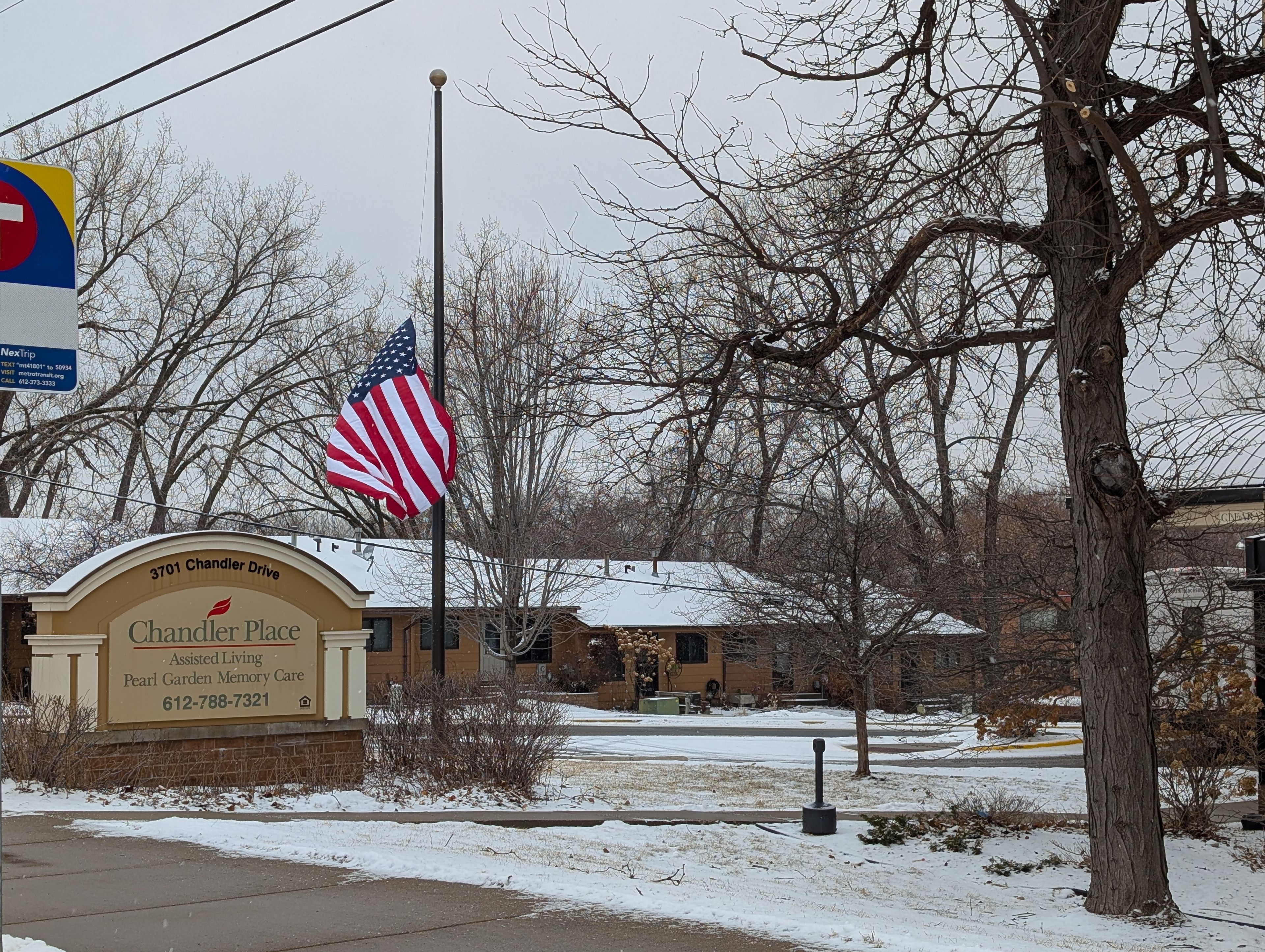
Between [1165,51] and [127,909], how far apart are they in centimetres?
906

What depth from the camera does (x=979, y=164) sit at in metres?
9.12

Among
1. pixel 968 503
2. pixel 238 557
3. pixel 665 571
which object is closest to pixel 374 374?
pixel 238 557

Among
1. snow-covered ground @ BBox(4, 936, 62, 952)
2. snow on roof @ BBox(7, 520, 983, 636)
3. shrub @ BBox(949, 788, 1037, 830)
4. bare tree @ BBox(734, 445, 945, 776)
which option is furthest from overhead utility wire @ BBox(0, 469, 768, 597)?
snow-covered ground @ BBox(4, 936, 62, 952)

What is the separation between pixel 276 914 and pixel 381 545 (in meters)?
35.2

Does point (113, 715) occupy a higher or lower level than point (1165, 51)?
lower

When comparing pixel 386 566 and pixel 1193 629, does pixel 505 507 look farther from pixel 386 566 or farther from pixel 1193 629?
pixel 1193 629

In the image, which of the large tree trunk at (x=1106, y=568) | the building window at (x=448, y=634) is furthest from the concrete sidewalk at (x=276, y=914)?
the building window at (x=448, y=634)

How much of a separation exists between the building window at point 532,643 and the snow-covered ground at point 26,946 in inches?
1160

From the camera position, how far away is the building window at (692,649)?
43.2 metres

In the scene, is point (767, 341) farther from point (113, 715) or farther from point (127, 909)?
point (113, 715)

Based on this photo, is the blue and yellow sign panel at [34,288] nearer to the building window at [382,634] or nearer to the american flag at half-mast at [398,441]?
the american flag at half-mast at [398,441]

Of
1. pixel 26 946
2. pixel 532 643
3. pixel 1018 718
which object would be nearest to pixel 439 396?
pixel 1018 718

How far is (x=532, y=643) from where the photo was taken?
3647 centimetres

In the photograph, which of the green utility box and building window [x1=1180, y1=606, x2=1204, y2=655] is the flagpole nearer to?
building window [x1=1180, y1=606, x2=1204, y2=655]
